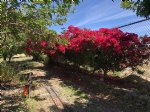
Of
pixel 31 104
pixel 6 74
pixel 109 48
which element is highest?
pixel 109 48

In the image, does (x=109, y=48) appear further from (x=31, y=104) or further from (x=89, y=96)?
(x=31, y=104)

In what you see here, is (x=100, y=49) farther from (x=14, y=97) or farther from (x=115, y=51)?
(x=14, y=97)

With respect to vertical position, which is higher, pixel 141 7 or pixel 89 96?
pixel 141 7

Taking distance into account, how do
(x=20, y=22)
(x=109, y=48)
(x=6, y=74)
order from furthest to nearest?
(x=6, y=74) < (x=109, y=48) < (x=20, y=22)

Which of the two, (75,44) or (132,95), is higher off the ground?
(75,44)

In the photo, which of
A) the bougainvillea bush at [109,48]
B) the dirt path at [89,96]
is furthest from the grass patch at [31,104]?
the bougainvillea bush at [109,48]

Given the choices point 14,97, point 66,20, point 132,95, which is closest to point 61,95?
point 14,97

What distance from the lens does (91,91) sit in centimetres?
1252

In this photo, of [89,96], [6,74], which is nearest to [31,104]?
[89,96]

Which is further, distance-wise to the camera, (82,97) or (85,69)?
(85,69)

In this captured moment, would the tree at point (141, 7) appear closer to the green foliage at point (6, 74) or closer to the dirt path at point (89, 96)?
the dirt path at point (89, 96)

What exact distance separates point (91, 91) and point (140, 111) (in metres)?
3.17

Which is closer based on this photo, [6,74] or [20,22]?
[20,22]

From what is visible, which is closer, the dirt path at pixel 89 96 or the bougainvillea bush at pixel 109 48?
the dirt path at pixel 89 96
